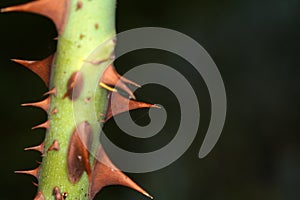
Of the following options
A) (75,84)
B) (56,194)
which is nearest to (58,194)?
(56,194)

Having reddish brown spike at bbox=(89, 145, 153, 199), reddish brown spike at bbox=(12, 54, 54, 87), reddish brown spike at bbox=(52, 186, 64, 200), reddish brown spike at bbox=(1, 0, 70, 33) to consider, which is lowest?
reddish brown spike at bbox=(52, 186, 64, 200)

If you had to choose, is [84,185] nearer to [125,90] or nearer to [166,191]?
[125,90]

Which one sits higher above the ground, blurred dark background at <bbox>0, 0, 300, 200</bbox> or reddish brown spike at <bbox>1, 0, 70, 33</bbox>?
reddish brown spike at <bbox>1, 0, 70, 33</bbox>

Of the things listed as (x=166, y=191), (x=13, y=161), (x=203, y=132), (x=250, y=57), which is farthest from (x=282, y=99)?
(x=13, y=161)

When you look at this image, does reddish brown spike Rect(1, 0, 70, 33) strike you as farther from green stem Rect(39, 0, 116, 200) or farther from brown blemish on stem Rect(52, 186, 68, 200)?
brown blemish on stem Rect(52, 186, 68, 200)

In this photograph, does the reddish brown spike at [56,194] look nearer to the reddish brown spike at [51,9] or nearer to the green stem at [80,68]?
the green stem at [80,68]

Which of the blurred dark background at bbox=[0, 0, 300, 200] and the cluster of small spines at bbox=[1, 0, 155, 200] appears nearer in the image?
the cluster of small spines at bbox=[1, 0, 155, 200]

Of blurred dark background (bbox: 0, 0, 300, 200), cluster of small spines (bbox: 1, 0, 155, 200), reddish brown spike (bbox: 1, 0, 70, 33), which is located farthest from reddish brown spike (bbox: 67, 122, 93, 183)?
blurred dark background (bbox: 0, 0, 300, 200)
